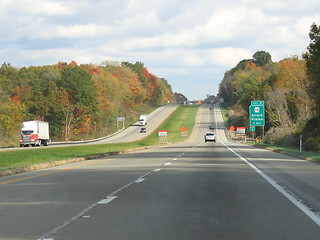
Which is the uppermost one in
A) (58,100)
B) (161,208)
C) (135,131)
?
(58,100)

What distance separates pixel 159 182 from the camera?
53.3ft

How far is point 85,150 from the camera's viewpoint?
4488 centimetres

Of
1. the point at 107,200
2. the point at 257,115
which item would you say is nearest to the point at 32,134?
the point at 257,115

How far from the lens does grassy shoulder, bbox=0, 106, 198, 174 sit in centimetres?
2807

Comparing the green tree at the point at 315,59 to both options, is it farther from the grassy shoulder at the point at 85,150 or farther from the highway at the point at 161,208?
the highway at the point at 161,208

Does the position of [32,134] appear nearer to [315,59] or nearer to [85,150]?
[85,150]

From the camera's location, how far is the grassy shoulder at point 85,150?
28070mm

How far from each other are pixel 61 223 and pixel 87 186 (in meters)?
6.26

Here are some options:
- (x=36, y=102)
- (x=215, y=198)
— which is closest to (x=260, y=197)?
(x=215, y=198)

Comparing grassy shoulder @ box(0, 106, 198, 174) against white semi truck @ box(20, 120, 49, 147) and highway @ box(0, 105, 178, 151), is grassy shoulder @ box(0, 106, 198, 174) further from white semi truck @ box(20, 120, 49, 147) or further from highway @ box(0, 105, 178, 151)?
white semi truck @ box(20, 120, 49, 147)

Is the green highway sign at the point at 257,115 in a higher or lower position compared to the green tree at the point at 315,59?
lower

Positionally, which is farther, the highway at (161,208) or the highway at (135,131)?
the highway at (135,131)

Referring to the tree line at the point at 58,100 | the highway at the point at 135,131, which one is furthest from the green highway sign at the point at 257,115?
the tree line at the point at 58,100

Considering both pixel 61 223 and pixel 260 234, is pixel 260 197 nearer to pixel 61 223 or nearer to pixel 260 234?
pixel 260 234
